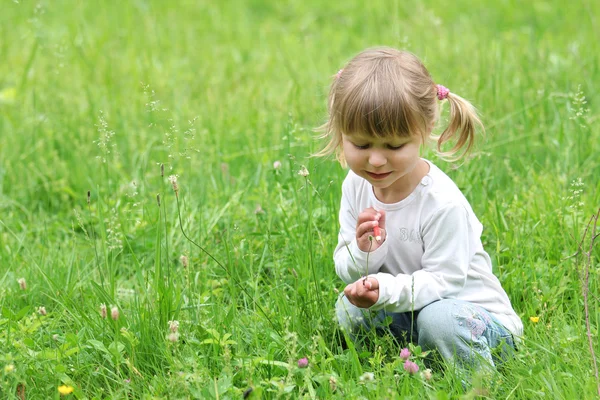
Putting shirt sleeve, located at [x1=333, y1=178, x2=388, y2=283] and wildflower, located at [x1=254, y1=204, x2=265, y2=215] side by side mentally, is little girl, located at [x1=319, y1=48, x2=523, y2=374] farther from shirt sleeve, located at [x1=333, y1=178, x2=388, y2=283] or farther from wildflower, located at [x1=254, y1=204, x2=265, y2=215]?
wildflower, located at [x1=254, y1=204, x2=265, y2=215]

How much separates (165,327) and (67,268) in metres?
0.63

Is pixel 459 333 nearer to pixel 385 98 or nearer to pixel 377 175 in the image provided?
pixel 377 175

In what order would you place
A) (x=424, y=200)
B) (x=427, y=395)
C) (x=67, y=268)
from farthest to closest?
(x=67, y=268) → (x=424, y=200) → (x=427, y=395)

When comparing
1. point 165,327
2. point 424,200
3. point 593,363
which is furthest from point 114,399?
point 593,363

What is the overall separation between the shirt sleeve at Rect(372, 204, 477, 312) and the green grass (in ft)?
0.64

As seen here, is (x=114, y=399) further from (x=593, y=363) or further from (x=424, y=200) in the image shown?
(x=593, y=363)

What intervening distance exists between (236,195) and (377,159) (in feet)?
3.98

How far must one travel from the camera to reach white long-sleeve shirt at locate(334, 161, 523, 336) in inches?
95.4

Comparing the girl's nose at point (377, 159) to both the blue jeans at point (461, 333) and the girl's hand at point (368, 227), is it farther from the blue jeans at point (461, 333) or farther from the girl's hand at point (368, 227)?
the blue jeans at point (461, 333)

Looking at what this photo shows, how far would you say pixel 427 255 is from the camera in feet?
8.10

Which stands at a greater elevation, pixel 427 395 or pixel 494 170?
pixel 494 170

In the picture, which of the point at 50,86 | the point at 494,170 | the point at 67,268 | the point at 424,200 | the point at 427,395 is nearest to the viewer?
the point at 427,395

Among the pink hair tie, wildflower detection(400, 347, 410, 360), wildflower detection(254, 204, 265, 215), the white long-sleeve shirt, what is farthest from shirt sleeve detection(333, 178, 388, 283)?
wildflower detection(254, 204, 265, 215)

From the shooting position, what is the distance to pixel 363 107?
7.60ft
